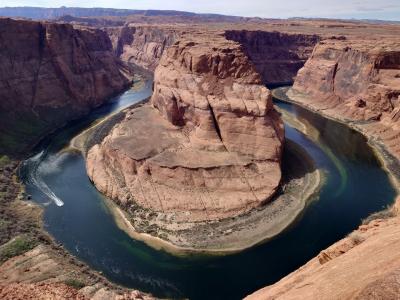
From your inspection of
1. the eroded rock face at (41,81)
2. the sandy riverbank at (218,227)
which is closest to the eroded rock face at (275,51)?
the eroded rock face at (41,81)

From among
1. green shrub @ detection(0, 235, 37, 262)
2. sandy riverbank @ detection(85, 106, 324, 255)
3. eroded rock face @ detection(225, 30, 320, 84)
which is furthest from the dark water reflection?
eroded rock face @ detection(225, 30, 320, 84)

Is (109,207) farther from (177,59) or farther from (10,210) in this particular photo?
(177,59)

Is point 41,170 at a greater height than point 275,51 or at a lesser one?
lesser

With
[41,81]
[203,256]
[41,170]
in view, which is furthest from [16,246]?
[41,81]

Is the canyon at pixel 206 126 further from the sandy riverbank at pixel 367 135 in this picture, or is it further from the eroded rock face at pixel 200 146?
the sandy riverbank at pixel 367 135

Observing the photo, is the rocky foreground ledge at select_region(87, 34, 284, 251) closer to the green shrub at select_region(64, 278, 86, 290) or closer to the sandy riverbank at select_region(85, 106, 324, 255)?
the sandy riverbank at select_region(85, 106, 324, 255)

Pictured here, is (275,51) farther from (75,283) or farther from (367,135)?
(75,283)
